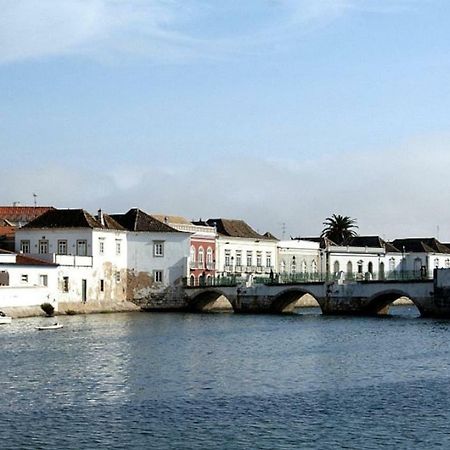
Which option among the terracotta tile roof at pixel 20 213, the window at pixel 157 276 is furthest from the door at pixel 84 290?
the terracotta tile roof at pixel 20 213

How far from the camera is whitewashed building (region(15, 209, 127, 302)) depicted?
7131 centimetres

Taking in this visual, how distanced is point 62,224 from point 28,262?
8062 mm

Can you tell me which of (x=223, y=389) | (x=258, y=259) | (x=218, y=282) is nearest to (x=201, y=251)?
(x=218, y=282)

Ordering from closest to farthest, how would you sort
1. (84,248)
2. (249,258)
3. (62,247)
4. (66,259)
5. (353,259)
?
(66,259) < (84,248) < (62,247) < (249,258) < (353,259)

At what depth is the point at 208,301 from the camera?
78875 millimetres

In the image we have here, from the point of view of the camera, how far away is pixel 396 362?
3784 centimetres

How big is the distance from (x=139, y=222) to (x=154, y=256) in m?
3.04

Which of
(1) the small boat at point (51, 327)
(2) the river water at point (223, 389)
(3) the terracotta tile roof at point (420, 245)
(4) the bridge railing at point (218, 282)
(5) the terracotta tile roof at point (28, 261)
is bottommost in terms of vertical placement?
(2) the river water at point (223, 389)

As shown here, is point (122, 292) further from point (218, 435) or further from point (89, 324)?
point (218, 435)

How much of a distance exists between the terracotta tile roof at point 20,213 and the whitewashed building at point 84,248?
77.9ft

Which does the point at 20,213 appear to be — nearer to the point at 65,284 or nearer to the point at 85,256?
the point at 85,256

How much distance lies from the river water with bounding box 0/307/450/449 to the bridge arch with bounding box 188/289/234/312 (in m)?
24.3

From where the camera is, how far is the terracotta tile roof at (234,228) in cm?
8944

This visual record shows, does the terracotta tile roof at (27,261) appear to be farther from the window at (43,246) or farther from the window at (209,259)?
Answer: the window at (209,259)
